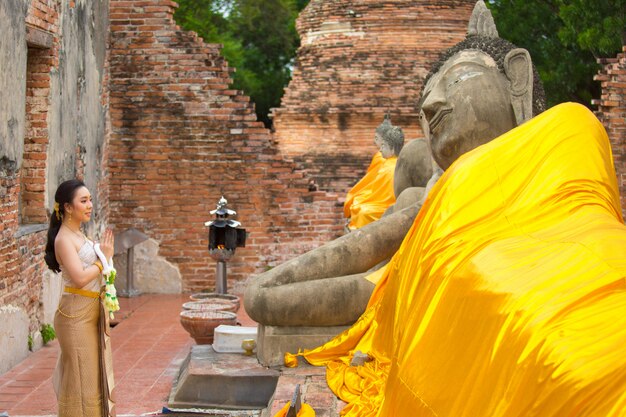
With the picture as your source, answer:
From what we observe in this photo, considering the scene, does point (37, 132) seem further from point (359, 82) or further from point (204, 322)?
point (359, 82)

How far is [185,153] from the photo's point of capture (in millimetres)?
11594

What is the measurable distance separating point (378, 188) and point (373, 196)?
0.29 feet

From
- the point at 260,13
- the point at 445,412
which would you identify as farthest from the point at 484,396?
the point at 260,13


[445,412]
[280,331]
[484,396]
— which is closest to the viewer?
[484,396]

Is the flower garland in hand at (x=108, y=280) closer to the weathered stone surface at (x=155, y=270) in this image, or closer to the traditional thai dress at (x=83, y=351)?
the traditional thai dress at (x=83, y=351)

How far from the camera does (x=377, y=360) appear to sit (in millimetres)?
5156

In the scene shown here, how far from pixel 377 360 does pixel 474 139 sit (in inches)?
45.5

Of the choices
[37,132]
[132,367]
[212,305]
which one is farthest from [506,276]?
[37,132]

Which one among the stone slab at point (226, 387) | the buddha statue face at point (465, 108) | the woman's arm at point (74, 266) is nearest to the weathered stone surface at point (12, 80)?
the stone slab at point (226, 387)

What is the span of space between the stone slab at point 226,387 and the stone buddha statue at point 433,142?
12.5 inches

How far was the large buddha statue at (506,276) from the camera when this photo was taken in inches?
103

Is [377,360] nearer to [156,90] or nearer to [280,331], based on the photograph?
[280,331]

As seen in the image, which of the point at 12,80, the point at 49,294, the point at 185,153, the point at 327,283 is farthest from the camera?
the point at 185,153

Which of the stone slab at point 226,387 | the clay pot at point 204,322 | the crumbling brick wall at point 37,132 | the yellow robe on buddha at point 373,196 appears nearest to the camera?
the stone slab at point 226,387
